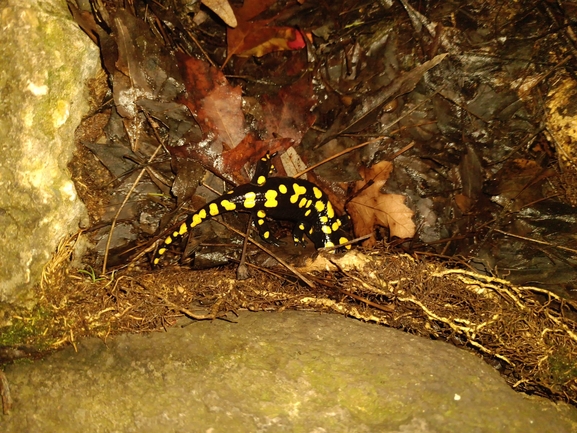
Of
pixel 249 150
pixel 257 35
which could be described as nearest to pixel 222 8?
pixel 257 35

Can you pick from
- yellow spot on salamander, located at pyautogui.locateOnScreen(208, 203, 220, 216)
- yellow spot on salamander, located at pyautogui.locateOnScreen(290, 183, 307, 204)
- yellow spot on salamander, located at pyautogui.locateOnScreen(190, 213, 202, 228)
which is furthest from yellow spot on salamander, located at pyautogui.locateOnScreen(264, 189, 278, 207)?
yellow spot on salamander, located at pyautogui.locateOnScreen(190, 213, 202, 228)

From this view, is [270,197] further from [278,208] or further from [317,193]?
[317,193]

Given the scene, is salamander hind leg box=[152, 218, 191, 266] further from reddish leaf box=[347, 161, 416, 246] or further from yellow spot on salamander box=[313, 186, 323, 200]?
reddish leaf box=[347, 161, 416, 246]

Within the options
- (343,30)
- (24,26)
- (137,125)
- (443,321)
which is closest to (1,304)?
(137,125)

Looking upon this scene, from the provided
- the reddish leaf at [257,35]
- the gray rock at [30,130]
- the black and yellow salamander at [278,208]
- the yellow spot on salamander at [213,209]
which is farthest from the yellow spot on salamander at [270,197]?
the gray rock at [30,130]

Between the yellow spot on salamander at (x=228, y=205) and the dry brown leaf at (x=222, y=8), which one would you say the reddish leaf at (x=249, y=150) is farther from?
the dry brown leaf at (x=222, y=8)

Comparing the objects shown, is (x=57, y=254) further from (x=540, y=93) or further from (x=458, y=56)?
(x=540, y=93)
